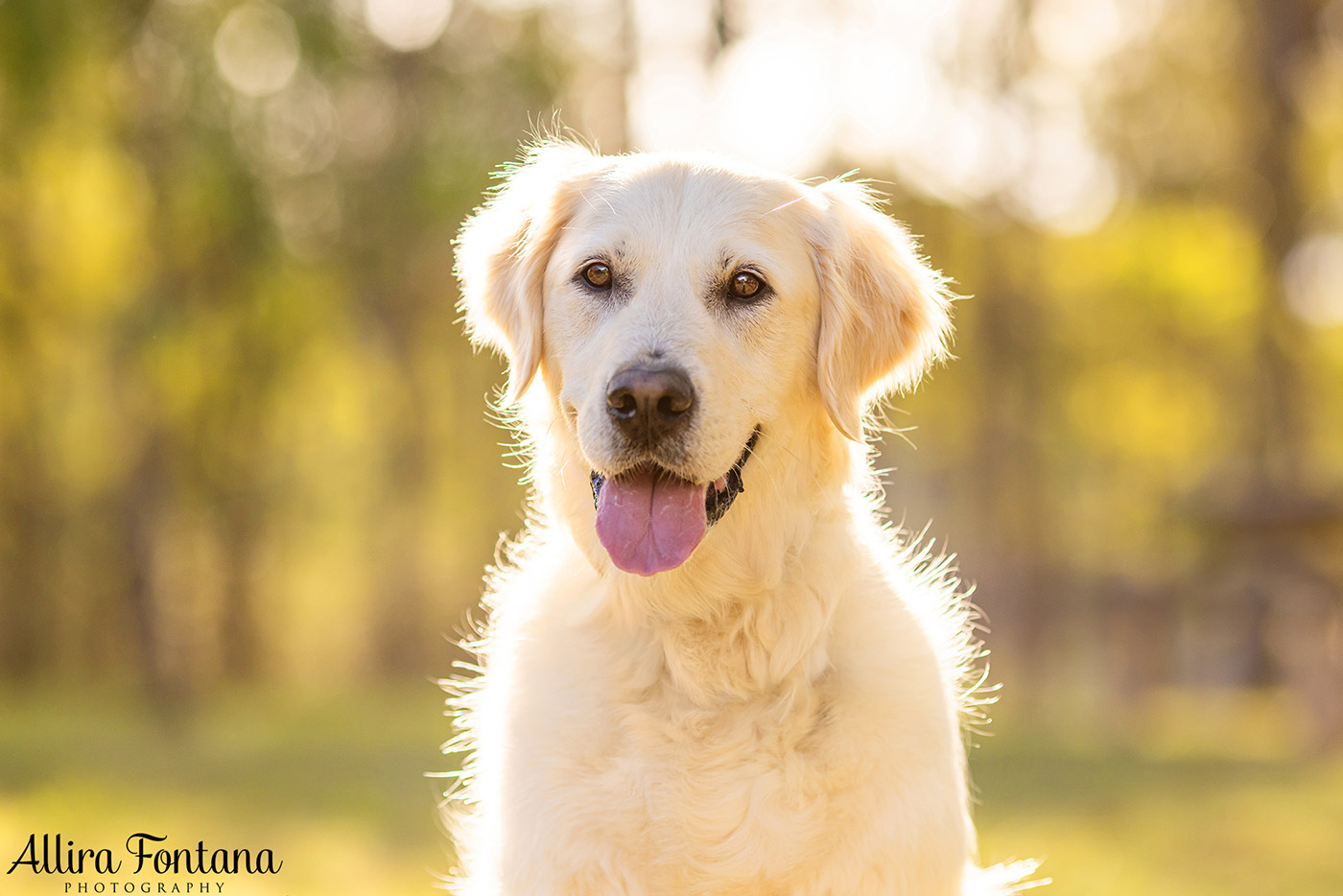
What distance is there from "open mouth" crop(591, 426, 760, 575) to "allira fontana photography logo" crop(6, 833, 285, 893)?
12.6 feet

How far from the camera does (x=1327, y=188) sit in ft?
67.1

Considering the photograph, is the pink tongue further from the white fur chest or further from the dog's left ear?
the dog's left ear

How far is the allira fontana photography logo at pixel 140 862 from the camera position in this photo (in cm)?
628

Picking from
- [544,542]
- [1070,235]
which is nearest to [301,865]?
[544,542]

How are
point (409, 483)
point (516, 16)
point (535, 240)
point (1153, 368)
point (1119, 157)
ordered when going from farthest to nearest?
1. point (1153, 368)
2. point (409, 483)
3. point (1119, 157)
4. point (516, 16)
5. point (535, 240)

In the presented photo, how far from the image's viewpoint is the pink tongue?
11.3 ft

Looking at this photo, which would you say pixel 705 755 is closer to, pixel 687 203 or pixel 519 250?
pixel 687 203

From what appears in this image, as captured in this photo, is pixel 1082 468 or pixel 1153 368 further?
pixel 1082 468

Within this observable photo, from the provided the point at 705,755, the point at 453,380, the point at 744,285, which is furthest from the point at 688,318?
the point at 453,380

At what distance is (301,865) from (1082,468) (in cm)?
2964

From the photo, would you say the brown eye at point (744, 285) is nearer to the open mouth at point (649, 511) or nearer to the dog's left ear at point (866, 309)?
the dog's left ear at point (866, 309)

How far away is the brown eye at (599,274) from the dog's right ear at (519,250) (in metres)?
0.27

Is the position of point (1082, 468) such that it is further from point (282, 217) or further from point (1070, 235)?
point (282, 217)

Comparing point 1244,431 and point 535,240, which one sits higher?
point 1244,431
